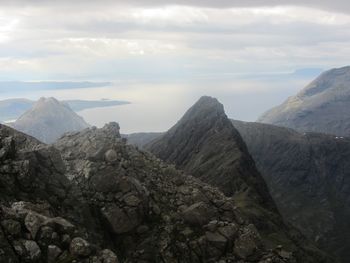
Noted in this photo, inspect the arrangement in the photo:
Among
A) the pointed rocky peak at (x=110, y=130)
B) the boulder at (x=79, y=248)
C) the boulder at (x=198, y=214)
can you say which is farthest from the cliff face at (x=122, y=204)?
the pointed rocky peak at (x=110, y=130)

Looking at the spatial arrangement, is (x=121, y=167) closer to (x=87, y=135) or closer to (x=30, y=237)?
(x=87, y=135)

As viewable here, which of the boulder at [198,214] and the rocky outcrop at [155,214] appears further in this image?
the boulder at [198,214]

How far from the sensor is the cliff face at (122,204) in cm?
5084

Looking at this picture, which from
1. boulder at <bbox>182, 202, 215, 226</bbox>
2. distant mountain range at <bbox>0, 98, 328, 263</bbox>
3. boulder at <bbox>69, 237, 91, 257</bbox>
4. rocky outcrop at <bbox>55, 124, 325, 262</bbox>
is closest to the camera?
boulder at <bbox>69, 237, 91, 257</bbox>

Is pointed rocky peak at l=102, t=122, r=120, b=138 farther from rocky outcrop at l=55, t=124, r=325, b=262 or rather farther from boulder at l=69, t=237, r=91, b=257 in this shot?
boulder at l=69, t=237, r=91, b=257

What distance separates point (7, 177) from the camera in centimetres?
4916

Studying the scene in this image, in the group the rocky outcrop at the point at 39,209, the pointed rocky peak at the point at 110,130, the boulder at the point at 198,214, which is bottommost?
the boulder at the point at 198,214

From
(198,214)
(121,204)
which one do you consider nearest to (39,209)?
(121,204)

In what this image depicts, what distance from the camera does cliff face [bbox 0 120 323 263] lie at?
50.8 meters

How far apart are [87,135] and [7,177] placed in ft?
65.7

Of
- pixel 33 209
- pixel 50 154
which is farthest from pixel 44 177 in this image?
pixel 33 209

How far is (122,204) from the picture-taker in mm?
56656

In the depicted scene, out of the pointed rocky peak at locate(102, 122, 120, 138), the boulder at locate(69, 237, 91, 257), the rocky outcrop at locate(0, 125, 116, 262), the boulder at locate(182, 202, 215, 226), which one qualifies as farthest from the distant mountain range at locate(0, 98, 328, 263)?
the pointed rocky peak at locate(102, 122, 120, 138)

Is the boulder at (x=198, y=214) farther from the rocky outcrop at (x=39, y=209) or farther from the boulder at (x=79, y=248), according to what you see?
the boulder at (x=79, y=248)
